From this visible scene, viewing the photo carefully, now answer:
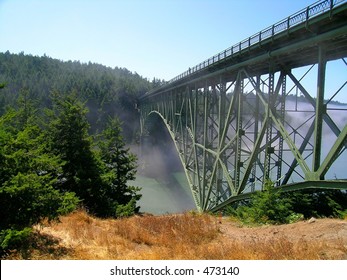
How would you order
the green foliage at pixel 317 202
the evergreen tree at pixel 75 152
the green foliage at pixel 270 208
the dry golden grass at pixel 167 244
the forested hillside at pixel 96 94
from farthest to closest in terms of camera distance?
the forested hillside at pixel 96 94, the evergreen tree at pixel 75 152, the green foliage at pixel 270 208, the green foliage at pixel 317 202, the dry golden grass at pixel 167 244

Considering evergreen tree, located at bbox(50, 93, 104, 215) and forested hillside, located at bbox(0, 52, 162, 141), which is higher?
forested hillside, located at bbox(0, 52, 162, 141)

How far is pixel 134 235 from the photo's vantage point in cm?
991

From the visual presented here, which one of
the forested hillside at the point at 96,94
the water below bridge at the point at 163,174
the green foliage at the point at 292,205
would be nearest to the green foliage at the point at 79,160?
the green foliage at the point at 292,205

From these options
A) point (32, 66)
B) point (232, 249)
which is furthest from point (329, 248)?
point (32, 66)

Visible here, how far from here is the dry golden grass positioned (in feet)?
22.5

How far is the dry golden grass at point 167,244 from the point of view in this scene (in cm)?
686

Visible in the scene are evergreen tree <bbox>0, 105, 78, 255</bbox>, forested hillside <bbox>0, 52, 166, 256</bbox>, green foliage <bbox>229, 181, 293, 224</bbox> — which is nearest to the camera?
evergreen tree <bbox>0, 105, 78, 255</bbox>

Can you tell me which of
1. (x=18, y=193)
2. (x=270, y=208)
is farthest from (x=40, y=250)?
(x=270, y=208)

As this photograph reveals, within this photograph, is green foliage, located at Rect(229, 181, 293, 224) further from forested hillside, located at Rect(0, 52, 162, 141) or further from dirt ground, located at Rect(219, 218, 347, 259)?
forested hillside, located at Rect(0, 52, 162, 141)

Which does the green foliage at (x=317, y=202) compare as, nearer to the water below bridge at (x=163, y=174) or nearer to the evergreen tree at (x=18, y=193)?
the evergreen tree at (x=18, y=193)

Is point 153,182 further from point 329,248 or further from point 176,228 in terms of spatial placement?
point 329,248

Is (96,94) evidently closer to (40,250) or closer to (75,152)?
(75,152)

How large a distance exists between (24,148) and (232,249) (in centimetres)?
662

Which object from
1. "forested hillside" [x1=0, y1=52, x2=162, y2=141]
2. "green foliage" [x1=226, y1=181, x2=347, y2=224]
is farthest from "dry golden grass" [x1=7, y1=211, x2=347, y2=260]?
"forested hillside" [x1=0, y1=52, x2=162, y2=141]
